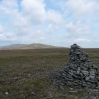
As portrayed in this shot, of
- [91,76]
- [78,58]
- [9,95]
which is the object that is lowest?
[9,95]

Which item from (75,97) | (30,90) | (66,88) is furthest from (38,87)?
(75,97)

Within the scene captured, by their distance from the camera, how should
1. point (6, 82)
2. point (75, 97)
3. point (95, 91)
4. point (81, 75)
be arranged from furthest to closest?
point (6, 82)
point (81, 75)
point (95, 91)
point (75, 97)

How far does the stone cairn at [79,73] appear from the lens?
22906mm

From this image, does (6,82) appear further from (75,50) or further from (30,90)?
(75,50)

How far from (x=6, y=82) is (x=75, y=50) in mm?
10560

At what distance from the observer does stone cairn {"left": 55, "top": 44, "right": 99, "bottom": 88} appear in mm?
22906

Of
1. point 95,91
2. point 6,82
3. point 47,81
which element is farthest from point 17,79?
point 95,91

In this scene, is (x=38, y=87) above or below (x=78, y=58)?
below

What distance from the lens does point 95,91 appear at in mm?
21031

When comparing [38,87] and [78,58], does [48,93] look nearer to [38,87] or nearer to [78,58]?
[38,87]

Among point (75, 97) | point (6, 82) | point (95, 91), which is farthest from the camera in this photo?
point (6, 82)

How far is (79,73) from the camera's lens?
Result: 2347 centimetres

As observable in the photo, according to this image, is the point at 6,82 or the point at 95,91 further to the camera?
the point at 6,82

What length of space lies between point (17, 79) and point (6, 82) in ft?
5.52
